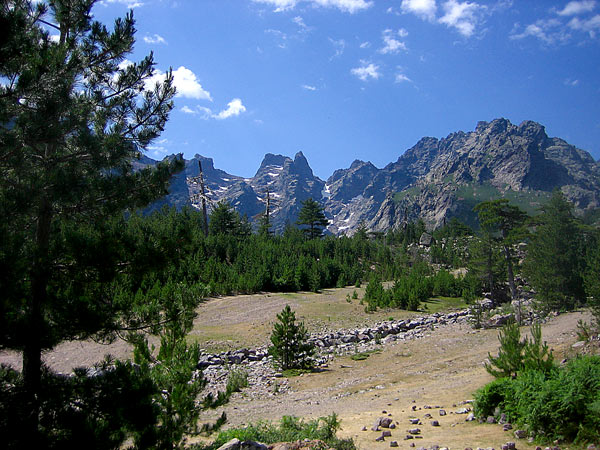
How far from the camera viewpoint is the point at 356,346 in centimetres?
1741

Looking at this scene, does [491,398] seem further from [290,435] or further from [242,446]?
[242,446]

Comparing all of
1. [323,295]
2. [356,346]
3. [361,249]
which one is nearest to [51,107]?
[356,346]

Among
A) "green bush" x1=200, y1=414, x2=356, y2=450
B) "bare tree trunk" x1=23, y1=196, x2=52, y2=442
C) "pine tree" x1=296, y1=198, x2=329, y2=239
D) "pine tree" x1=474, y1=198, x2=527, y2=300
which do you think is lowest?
"green bush" x1=200, y1=414, x2=356, y2=450

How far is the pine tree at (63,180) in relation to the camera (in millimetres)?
5016

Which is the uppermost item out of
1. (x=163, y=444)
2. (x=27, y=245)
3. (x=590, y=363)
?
(x=27, y=245)

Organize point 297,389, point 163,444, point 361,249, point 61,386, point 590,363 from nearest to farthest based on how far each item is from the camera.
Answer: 1. point 61,386
2. point 163,444
3. point 590,363
4. point 297,389
5. point 361,249

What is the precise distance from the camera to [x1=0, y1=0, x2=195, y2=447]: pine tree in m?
5.02

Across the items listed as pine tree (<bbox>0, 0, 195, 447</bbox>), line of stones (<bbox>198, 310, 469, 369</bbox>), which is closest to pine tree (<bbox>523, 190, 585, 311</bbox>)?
line of stones (<bbox>198, 310, 469, 369</bbox>)

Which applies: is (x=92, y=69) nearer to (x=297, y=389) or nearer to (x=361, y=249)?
(x=297, y=389)

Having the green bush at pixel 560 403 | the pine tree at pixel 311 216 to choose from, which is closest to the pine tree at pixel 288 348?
the green bush at pixel 560 403

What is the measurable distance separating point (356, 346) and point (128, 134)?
13637 millimetres

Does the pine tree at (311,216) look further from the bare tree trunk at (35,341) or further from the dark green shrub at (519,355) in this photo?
the bare tree trunk at (35,341)

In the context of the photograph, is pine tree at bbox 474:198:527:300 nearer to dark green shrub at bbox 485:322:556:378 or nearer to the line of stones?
the line of stones

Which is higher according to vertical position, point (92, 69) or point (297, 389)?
point (92, 69)
